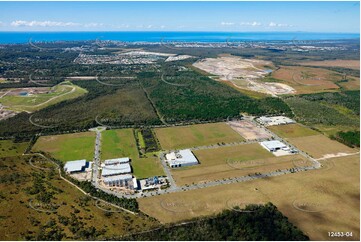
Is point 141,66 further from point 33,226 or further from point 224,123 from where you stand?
point 33,226

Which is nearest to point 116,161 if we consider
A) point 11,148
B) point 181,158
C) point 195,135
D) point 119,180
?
point 119,180

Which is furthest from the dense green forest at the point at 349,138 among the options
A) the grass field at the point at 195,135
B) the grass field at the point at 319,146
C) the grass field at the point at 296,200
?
the grass field at the point at 195,135

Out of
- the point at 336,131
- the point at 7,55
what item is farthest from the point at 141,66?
the point at 336,131

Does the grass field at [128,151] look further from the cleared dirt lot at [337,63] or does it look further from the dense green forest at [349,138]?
A: the cleared dirt lot at [337,63]

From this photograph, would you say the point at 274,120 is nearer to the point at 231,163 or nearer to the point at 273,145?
the point at 273,145

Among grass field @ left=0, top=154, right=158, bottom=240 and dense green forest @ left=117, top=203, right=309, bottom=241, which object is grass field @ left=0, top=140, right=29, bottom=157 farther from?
dense green forest @ left=117, top=203, right=309, bottom=241

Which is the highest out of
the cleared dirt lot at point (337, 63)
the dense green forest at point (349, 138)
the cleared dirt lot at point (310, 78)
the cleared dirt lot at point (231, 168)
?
the cleared dirt lot at point (337, 63)
